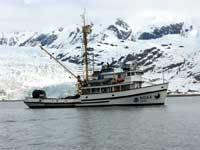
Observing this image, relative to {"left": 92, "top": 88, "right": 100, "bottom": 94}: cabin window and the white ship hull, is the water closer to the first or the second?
the white ship hull

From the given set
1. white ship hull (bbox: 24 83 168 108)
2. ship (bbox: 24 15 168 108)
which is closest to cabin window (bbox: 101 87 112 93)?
ship (bbox: 24 15 168 108)

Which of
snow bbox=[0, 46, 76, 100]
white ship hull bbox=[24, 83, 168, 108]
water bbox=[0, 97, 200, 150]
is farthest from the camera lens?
snow bbox=[0, 46, 76, 100]

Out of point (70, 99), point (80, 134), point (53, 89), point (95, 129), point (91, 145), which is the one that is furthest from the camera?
point (53, 89)

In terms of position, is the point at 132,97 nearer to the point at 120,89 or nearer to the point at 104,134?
the point at 120,89

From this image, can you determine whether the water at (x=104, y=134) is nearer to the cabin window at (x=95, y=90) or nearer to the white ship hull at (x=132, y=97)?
the white ship hull at (x=132, y=97)

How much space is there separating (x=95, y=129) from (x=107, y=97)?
138 ft

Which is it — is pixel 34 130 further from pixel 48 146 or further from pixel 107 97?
pixel 107 97

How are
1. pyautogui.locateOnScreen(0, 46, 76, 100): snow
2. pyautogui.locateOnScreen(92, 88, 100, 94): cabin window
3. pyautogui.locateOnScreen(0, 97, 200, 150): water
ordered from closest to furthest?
1. pyautogui.locateOnScreen(0, 97, 200, 150): water
2. pyautogui.locateOnScreen(92, 88, 100, 94): cabin window
3. pyautogui.locateOnScreen(0, 46, 76, 100): snow

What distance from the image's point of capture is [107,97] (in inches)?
3900

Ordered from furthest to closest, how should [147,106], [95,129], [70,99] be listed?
[70,99], [147,106], [95,129]

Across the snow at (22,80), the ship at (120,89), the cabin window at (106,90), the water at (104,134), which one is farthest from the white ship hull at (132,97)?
the snow at (22,80)

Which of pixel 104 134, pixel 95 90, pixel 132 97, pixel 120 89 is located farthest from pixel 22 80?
pixel 104 134

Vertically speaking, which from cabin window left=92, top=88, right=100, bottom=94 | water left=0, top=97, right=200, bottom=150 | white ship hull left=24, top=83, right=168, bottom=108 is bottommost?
water left=0, top=97, right=200, bottom=150

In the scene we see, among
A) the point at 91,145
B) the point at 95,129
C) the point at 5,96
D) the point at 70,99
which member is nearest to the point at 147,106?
the point at 70,99
